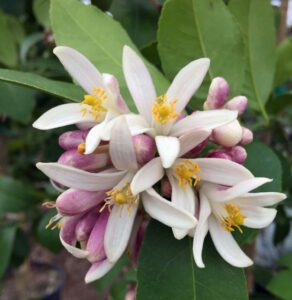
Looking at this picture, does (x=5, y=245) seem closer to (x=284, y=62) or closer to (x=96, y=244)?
(x=96, y=244)

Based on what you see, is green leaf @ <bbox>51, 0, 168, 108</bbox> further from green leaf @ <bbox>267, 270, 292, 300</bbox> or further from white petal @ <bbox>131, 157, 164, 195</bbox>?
green leaf @ <bbox>267, 270, 292, 300</bbox>

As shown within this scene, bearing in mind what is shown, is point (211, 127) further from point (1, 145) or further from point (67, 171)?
point (1, 145)

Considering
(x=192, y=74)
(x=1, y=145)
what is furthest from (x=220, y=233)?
(x=1, y=145)

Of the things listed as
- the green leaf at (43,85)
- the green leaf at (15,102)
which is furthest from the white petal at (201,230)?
the green leaf at (15,102)

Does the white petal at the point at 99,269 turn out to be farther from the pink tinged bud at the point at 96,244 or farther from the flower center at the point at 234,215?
the flower center at the point at 234,215

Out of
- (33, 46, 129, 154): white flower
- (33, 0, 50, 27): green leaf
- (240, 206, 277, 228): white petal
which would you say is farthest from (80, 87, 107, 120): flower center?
(33, 0, 50, 27): green leaf

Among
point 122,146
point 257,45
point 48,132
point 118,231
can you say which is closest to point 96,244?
point 118,231
